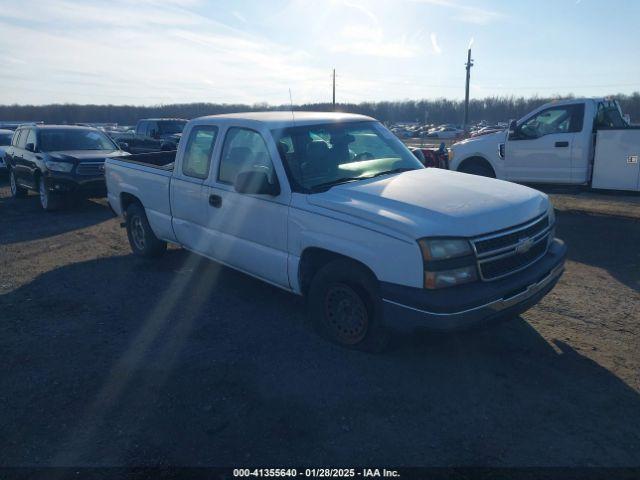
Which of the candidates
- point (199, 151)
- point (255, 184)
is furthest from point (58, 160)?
point (255, 184)

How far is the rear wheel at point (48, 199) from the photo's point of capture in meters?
10.7

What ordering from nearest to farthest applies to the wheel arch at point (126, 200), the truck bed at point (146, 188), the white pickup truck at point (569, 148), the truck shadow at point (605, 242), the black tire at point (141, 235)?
1. the truck bed at point (146, 188)
2. the truck shadow at point (605, 242)
3. the black tire at point (141, 235)
4. the wheel arch at point (126, 200)
5. the white pickup truck at point (569, 148)

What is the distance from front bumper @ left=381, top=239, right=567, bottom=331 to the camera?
3396mm

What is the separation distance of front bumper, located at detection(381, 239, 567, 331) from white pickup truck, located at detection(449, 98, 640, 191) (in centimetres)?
623

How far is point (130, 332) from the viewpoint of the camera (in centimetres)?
475

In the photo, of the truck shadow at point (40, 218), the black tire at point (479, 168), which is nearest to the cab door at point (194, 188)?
the truck shadow at point (40, 218)

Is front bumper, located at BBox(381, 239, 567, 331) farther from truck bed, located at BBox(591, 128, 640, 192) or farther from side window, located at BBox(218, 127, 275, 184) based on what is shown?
truck bed, located at BBox(591, 128, 640, 192)

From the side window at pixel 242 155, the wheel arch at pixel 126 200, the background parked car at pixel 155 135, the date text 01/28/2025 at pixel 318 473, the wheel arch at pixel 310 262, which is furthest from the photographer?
the background parked car at pixel 155 135

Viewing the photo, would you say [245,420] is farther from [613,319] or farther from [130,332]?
[613,319]

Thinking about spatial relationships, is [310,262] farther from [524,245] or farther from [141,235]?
[141,235]

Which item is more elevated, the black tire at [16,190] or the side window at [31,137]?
the side window at [31,137]

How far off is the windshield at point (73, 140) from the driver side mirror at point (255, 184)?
8752 mm

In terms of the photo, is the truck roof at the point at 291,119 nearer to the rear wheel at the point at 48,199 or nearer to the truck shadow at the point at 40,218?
the truck shadow at the point at 40,218

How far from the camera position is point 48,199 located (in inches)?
425
